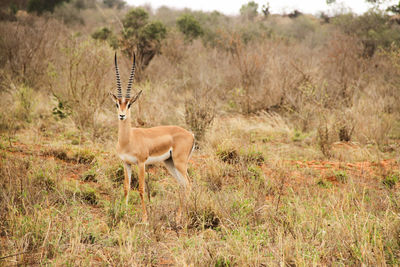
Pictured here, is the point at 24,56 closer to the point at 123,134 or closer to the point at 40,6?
the point at 123,134

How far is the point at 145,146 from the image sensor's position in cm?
503

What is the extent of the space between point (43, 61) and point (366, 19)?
17.8 meters

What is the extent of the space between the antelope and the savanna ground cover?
1.00 ft

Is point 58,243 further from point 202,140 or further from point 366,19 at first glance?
point 366,19

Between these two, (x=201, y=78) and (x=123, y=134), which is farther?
(x=201, y=78)

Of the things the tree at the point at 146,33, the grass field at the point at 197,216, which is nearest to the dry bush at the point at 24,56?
the tree at the point at 146,33

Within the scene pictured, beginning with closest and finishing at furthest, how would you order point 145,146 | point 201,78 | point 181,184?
point 145,146 → point 181,184 → point 201,78

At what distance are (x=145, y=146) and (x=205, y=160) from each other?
1.76 meters

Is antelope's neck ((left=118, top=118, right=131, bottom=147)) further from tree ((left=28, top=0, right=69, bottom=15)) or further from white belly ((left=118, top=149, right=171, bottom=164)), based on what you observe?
tree ((left=28, top=0, right=69, bottom=15))

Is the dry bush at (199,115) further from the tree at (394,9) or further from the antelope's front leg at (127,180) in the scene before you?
the tree at (394,9)

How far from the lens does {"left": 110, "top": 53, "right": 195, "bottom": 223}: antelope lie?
4.83m

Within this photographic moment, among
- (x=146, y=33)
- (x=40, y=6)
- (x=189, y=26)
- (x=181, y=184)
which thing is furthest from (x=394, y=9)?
(x=40, y=6)

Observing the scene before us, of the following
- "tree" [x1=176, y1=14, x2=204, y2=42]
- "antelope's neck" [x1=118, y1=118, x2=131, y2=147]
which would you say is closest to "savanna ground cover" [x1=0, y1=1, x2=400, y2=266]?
"antelope's neck" [x1=118, y1=118, x2=131, y2=147]

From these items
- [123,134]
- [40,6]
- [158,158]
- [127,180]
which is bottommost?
[127,180]
